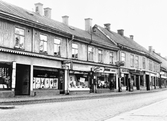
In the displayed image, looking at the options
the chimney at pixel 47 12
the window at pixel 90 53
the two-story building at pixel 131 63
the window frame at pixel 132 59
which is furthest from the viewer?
the window frame at pixel 132 59

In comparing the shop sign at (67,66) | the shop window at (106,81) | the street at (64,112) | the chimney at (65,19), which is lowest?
the street at (64,112)

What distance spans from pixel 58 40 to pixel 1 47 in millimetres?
7383

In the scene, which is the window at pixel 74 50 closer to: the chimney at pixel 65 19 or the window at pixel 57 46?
the window at pixel 57 46

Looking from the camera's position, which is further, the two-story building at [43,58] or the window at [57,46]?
the window at [57,46]

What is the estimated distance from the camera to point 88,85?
28.7 meters

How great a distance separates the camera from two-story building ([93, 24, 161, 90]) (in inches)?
1428

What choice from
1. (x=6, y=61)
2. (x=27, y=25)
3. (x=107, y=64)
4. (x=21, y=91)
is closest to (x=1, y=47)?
(x=6, y=61)

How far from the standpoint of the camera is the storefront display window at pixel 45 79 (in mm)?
21281

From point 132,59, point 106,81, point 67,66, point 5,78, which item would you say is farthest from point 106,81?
point 5,78

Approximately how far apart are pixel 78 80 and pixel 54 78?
4.00 meters

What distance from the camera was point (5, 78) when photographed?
18.1m

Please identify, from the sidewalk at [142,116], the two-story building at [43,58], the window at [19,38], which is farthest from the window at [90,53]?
the sidewalk at [142,116]

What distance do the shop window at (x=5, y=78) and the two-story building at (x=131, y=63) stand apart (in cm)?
1935

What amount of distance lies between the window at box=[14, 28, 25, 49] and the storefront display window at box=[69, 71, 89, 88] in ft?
23.5
